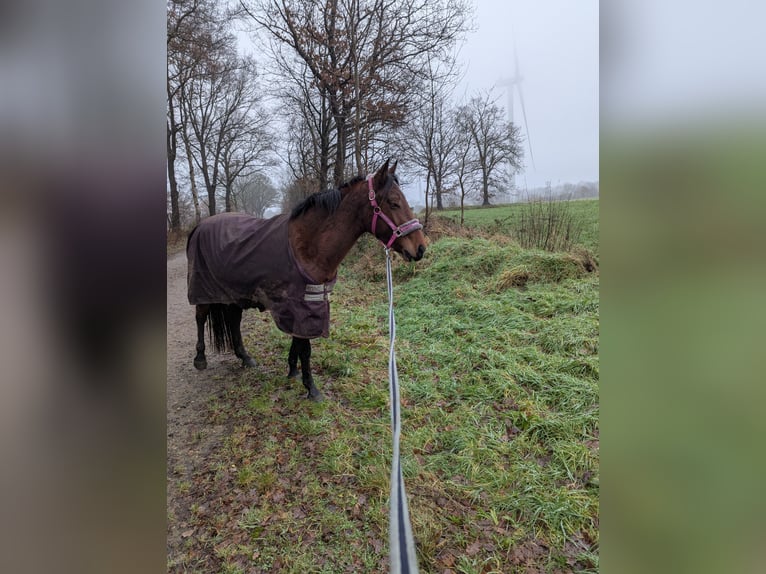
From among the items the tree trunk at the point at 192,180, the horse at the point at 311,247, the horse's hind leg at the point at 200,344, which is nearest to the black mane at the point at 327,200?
the horse at the point at 311,247

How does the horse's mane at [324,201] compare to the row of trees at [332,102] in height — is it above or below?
below

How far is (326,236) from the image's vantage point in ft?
10.1

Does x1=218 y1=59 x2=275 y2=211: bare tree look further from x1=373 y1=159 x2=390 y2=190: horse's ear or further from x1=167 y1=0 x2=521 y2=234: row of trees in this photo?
x1=373 y1=159 x2=390 y2=190: horse's ear

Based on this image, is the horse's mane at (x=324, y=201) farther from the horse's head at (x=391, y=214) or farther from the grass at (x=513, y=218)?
the grass at (x=513, y=218)

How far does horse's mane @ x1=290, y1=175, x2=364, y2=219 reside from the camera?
3.11 metres

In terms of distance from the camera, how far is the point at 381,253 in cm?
935

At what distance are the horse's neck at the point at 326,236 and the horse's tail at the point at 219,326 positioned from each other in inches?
58.7

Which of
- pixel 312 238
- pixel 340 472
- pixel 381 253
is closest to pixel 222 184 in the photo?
pixel 381 253

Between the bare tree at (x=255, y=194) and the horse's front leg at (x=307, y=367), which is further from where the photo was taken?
the bare tree at (x=255, y=194)

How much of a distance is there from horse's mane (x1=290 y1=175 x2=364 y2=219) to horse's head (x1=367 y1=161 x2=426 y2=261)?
0.72 feet

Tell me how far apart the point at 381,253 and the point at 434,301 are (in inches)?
133

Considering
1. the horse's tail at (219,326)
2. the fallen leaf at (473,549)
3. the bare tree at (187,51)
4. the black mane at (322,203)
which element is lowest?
the fallen leaf at (473,549)
